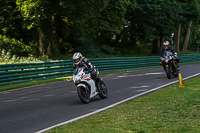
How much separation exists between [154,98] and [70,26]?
23.9m

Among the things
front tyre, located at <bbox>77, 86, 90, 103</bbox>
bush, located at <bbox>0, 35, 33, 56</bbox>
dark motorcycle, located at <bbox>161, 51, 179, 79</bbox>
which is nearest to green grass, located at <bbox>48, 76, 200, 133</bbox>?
front tyre, located at <bbox>77, 86, 90, 103</bbox>

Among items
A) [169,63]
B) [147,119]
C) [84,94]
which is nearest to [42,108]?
[84,94]

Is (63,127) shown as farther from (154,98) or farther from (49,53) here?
(49,53)

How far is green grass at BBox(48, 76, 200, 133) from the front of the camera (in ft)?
19.3

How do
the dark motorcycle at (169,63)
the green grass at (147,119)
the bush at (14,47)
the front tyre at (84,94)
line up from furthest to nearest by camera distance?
the bush at (14,47) < the dark motorcycle at (169,63) < the front tyre at (84,94) < the green grass at (147,119)

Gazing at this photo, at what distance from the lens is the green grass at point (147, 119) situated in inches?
232

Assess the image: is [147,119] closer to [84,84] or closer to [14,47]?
[84,84]

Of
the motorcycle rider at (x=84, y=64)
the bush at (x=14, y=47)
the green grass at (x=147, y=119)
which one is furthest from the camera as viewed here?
the bush at (x=14, y=47)

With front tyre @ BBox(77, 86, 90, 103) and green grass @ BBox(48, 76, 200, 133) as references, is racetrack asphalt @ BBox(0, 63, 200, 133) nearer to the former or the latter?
front tyre @ BBox(77, 86, 90, 103)

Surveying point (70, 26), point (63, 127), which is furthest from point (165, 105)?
point (70, 26)

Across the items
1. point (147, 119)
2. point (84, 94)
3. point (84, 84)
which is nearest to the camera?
point (147, 119)

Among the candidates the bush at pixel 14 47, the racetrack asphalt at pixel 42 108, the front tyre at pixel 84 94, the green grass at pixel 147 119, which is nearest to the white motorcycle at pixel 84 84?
the front tyre at pixel 84 94

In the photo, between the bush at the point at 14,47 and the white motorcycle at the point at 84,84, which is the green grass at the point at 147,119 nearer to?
the white motorcycle at the point at 84,84

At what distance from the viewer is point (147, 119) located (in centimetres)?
678
